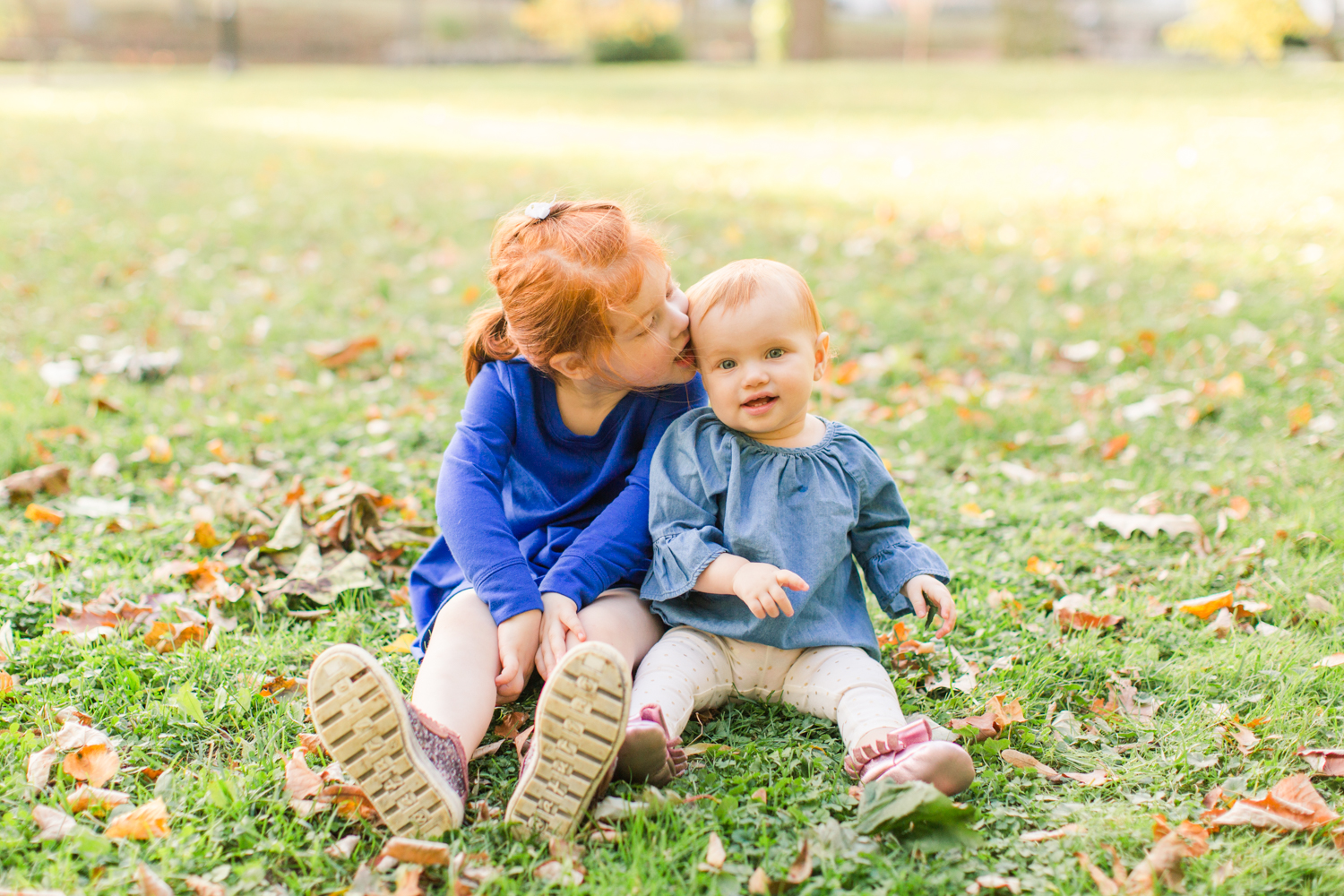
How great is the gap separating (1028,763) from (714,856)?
70 centimetres

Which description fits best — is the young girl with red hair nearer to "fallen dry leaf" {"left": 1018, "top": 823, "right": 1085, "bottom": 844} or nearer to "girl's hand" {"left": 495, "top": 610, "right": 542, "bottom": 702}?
"girl's hand" {"left": 495, "top": 610, "right": 542, "bottom": 702}

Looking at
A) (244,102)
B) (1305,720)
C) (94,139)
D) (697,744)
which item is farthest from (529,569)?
(244,102)

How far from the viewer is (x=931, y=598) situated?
2.18m

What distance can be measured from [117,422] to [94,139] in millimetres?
8831

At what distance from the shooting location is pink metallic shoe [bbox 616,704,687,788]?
1921 mm

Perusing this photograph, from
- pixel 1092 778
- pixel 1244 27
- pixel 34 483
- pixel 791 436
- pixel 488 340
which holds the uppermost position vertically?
pixel 1244 27

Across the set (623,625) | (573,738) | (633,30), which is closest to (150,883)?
(573,738)

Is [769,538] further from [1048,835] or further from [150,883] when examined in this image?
[150,883]

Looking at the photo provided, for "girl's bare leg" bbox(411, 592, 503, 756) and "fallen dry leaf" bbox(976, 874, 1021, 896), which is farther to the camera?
"girl's bare leg" bbox(411, 592, 503, 756)

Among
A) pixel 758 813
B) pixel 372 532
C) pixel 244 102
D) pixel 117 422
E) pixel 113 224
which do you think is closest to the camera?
pixel 758 813

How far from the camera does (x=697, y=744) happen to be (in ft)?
7.14

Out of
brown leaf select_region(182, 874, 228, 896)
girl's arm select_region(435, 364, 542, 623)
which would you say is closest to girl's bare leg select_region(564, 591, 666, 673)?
girl's arm select_region(435, 364, 542, 623)

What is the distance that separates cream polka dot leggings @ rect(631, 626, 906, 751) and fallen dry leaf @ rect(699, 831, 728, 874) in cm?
26

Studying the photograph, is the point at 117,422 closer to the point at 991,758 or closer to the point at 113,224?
the point at 991,758
